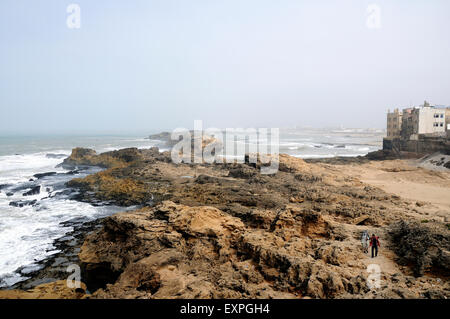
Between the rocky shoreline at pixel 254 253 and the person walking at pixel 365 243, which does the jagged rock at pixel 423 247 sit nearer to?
the rocky shoreline at pixel 254 253

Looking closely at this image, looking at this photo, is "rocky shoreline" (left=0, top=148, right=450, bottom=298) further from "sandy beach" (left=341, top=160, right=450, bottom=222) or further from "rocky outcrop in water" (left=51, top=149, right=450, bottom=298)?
"sandy beach" (left=341, top=160, right=450, bottom=222)

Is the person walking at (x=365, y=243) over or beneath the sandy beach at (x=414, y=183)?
over

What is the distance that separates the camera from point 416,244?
21.1 ft

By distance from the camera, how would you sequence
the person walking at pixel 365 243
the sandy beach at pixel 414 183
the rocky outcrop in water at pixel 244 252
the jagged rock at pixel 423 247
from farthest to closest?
the sandy beach at pixel 414 183
the person walking at pixel 365 243
the jagged rock at pixel 423 247
the rocky outcrop in water at pixel 244 252

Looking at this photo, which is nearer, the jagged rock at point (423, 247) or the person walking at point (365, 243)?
the jagged rock at point (423, 247)

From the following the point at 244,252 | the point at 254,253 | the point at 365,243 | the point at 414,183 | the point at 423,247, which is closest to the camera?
the point at 423,247

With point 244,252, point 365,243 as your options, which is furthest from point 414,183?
point 244,252

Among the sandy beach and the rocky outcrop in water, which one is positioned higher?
the rocky outcrop in water

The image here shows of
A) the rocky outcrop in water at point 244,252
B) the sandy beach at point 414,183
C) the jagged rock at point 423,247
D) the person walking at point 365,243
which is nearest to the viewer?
the rocky outcrop in water at point 244,252

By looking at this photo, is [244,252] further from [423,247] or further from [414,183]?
[414,183]

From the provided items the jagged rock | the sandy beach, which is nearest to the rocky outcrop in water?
the jagged rock

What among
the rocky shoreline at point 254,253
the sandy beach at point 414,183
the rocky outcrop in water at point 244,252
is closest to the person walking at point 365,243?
the rocky shoreline at point 254,253
